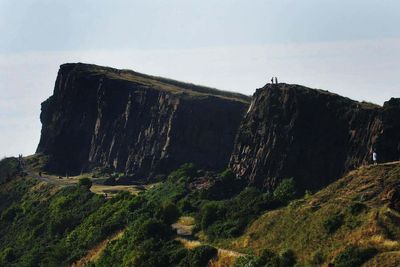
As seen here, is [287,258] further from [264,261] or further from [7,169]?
[7,169]

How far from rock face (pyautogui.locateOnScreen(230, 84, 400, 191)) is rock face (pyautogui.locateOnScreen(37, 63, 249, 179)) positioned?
1899 cm

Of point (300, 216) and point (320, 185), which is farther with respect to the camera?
point (320, 185)

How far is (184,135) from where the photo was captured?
13225 cm

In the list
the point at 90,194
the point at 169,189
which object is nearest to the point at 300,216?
the point at 169,189

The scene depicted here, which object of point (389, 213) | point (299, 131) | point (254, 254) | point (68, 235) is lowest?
point (68, 235)

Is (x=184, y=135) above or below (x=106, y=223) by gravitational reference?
above

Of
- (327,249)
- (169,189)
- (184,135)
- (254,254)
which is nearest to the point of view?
(327,249)

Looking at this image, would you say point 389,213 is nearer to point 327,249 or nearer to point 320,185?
point 327,249

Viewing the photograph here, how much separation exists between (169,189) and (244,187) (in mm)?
14461

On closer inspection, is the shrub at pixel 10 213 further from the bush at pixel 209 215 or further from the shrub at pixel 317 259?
the shrub at pixel 317 259

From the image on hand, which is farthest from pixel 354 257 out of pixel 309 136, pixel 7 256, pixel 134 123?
pixel 134 123

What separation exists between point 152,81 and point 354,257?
10904cm

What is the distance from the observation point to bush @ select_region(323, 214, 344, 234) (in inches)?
2514

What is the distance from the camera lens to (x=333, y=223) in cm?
6406
